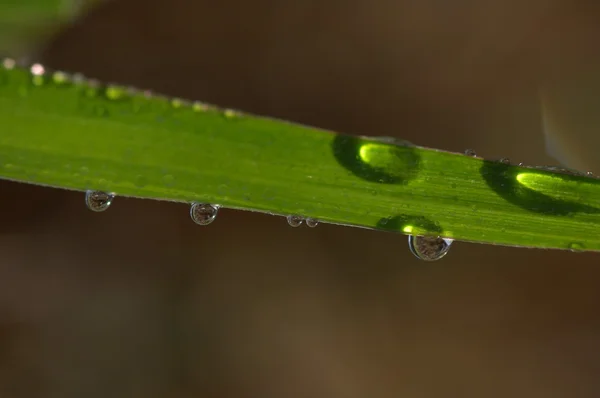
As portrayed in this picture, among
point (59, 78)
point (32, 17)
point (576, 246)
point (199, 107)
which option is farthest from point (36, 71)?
point (576, 246)

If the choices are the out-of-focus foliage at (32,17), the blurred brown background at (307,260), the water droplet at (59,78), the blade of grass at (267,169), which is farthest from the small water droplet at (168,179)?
the blurred brown background at (307,260)

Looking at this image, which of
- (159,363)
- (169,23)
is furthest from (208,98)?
(159,363)

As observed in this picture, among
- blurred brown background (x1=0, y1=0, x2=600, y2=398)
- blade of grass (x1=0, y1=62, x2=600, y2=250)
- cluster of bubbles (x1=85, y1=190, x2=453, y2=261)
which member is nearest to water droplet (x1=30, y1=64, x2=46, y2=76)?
blade of grass (x1=0, y1=62, x2=600, y2=250)

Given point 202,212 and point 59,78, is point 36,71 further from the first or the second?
→ point 202,212

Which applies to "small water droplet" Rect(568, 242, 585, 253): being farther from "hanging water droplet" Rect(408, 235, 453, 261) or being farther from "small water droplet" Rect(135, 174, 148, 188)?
"small water droplet" Rect(135, 174, 148, 188)

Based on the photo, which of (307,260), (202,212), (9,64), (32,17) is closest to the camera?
(9,64)

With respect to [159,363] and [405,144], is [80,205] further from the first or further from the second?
[405,144]
